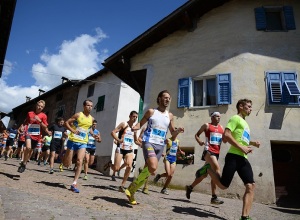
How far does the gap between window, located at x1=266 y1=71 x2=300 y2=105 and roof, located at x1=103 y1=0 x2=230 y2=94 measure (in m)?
4.36

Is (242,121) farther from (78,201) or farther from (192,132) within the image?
(192,132)

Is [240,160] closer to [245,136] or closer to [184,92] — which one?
[245,136]

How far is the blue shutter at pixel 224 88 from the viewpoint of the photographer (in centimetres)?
1031

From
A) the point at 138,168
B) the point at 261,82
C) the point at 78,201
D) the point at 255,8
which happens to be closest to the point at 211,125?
the point at 78,201

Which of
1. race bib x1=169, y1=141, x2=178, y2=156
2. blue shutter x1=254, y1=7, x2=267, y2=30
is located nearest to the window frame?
blue shutter x1=254, y1=7, x2=267, y2=30

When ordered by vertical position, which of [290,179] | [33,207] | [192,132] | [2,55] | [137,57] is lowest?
[33,207]

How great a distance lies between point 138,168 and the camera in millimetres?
11312

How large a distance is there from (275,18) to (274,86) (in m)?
3.57

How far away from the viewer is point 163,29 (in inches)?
500

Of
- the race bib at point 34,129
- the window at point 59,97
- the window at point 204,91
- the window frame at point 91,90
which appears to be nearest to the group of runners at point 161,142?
the race bib at point 34,129

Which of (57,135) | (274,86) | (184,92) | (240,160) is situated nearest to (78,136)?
(240,160)

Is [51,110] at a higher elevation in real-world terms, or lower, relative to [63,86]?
lower

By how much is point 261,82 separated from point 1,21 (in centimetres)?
1047

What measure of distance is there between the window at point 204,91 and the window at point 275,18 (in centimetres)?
275
